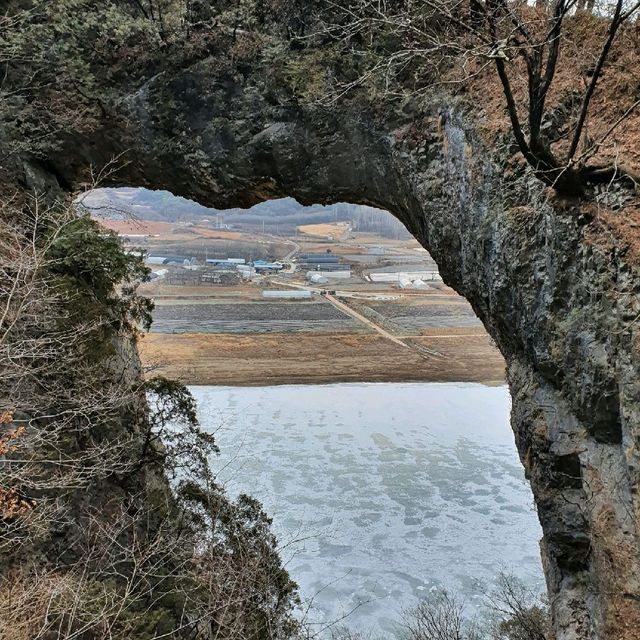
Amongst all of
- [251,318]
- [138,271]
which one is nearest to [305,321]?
[251,318]

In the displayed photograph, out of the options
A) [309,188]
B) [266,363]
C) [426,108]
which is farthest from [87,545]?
[266,363]

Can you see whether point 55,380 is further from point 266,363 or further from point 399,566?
point 266,363

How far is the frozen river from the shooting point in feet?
40.3

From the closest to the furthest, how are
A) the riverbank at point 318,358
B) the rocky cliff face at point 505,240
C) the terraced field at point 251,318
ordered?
1. the rocky cliff face at point 505,240
2. the riverbank at point 318,358
3. the terraced field at point 251,318

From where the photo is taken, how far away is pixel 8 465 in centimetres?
614

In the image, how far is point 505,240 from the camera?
21.0ft

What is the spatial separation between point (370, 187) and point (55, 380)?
6393mm

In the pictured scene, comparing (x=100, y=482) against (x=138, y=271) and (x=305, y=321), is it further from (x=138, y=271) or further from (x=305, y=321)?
(x=305, y=321)

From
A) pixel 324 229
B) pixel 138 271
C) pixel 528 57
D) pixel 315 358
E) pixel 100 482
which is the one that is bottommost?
pixel 315 358

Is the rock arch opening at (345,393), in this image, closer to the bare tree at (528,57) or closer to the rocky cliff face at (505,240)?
the rocky cliff face at (505,240)

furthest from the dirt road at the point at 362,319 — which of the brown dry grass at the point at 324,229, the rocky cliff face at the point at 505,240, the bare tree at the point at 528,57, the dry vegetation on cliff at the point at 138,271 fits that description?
the bare tree at the point at 528,57

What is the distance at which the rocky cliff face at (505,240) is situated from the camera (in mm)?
5074

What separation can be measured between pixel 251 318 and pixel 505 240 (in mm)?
22619

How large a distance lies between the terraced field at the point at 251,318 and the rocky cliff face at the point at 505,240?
16061mm
